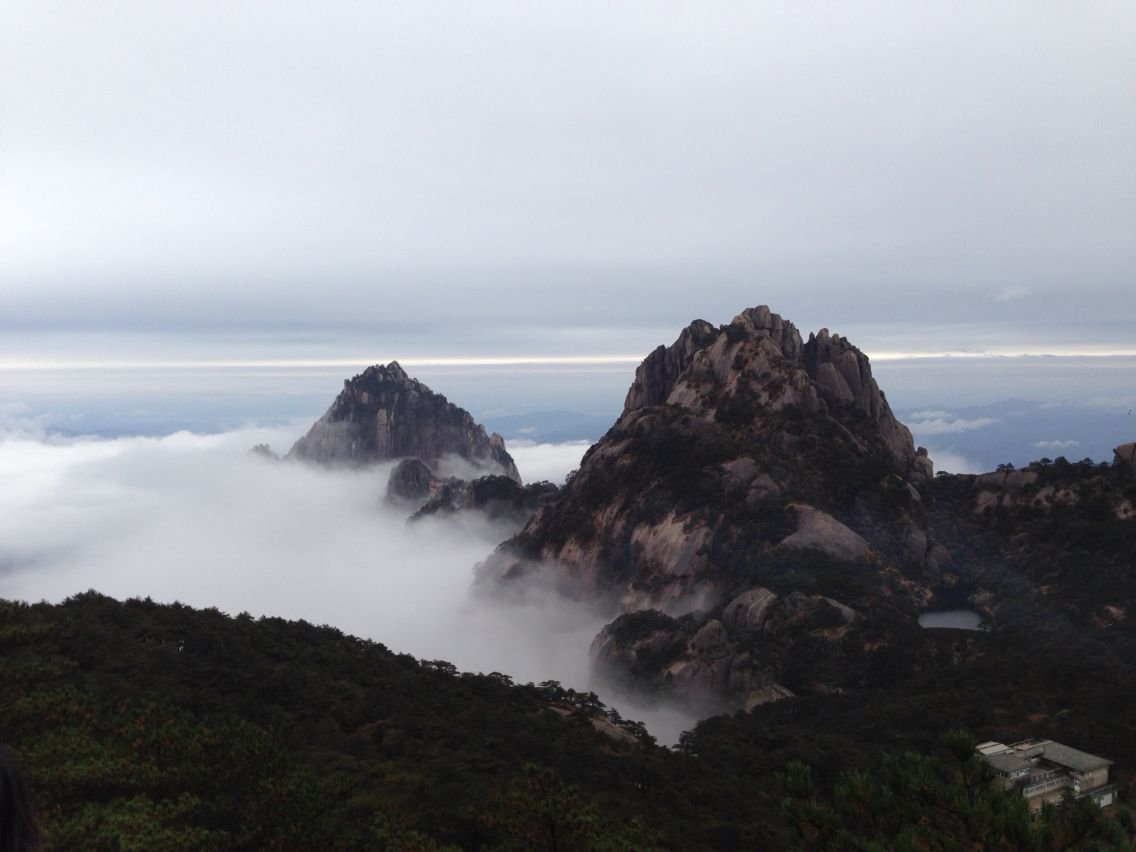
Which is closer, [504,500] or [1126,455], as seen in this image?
[1126,455]

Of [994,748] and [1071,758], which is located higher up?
[1071,758]

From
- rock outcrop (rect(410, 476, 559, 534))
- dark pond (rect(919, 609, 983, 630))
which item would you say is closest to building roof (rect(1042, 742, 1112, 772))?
dark pond (rect(919, 609, 983, 630))

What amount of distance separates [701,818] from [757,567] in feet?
202

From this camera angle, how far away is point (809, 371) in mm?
132125

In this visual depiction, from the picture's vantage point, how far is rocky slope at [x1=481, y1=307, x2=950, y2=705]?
74125 mm

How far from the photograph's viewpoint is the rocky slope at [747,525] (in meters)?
74.1

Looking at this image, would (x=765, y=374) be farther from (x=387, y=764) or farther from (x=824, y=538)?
(x=387, y=764)

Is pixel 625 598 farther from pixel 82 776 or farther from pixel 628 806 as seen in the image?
pixel 82 776

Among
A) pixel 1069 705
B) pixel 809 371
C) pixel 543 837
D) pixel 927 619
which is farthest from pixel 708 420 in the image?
pixel 543 837

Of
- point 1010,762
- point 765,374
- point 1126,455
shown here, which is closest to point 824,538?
point 765,374

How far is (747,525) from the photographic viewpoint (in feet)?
318

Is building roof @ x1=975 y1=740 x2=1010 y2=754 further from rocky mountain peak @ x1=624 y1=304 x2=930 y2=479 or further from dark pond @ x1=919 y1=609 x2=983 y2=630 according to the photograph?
rocky mountain peak @ x1=624 y1=304 x2=930 y2=479

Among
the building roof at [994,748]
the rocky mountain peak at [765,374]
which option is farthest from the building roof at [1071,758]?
the rocky mountain peak at [765,374]

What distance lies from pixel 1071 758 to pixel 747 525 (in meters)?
56.6
